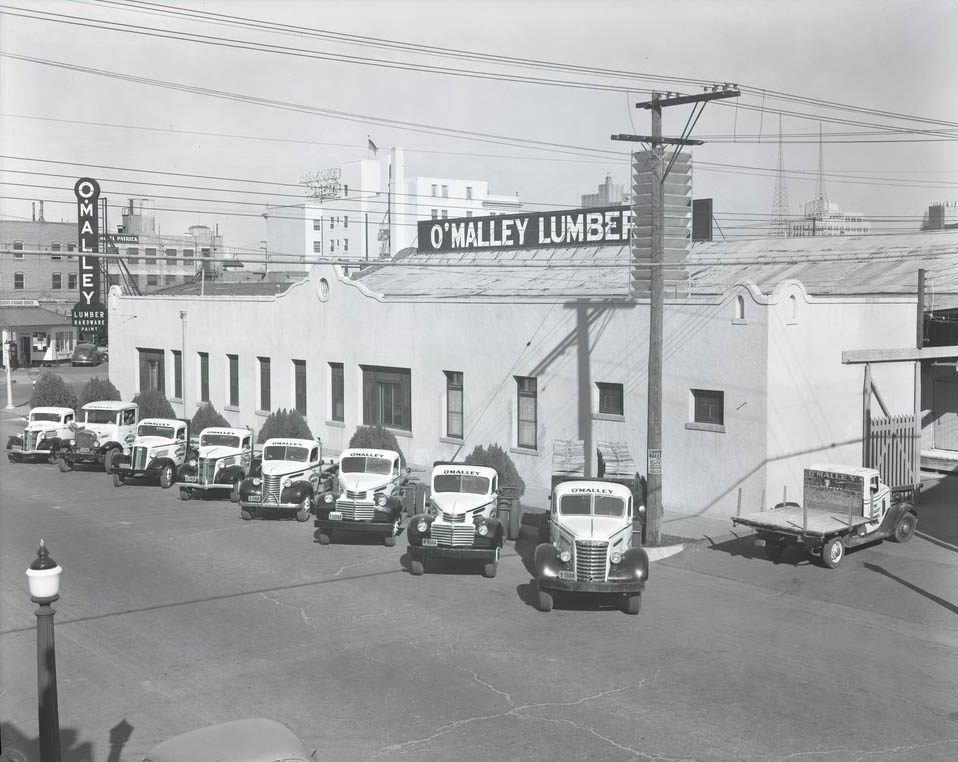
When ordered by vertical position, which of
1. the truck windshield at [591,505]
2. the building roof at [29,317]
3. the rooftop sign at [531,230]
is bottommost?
the truck windshield at [591,505]

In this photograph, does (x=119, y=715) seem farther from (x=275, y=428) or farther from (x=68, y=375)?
(x=68, y=375)

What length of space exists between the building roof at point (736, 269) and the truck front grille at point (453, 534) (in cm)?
1138

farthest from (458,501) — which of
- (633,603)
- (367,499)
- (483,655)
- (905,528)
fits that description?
(905,528)

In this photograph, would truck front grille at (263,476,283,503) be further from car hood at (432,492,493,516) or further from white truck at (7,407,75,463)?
white truck at (7,407,75,463)

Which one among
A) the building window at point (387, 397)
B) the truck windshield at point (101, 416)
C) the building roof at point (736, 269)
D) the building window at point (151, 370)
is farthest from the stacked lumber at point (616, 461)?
the building window at point (151, 370)

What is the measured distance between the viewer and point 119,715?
14055mm

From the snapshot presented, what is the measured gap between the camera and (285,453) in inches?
1125

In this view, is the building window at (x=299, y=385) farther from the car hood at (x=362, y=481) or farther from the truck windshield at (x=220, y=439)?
the car hood at (x=362, y=481)

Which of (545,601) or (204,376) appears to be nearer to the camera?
(545,601)

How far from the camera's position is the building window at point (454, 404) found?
34.4 metres

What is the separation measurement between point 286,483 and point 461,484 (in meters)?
6.32

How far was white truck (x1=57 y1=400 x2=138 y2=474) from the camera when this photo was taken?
35.3m

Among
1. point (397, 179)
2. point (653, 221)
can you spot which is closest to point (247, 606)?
point (653, 221)

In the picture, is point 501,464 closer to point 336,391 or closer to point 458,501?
point 458,501
